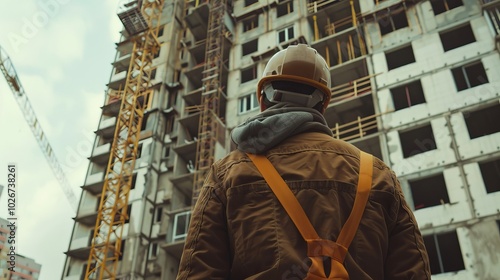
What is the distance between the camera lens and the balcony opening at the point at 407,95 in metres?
19.4

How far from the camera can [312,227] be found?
2.01m

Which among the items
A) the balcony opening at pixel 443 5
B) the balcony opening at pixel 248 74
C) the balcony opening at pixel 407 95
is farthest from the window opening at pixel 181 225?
the balcony opening at pixel 443 5

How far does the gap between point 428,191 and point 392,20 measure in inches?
346

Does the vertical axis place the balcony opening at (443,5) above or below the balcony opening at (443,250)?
above

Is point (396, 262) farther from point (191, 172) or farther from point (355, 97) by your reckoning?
point (191, 172)

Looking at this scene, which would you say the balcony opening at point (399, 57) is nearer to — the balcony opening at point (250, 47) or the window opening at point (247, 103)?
the window opening at point (247, 103)

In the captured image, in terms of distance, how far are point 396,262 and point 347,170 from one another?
0.46 m

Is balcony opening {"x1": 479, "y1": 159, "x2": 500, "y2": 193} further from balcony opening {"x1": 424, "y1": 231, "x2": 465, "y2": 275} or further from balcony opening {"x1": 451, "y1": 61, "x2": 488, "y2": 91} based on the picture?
balcony opening {"x1": 451, "y1": 61, "x2": 488, "y2": 91}

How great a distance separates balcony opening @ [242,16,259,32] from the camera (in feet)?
97.5

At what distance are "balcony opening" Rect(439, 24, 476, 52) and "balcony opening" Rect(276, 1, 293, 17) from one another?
10.7 meters

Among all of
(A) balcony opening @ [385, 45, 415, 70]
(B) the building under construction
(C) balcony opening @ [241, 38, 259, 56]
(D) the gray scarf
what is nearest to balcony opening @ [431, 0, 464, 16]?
(B) the building under construction

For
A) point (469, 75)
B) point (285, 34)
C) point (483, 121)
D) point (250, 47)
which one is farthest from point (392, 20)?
point (250, 47)

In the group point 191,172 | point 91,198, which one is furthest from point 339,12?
point 91,198

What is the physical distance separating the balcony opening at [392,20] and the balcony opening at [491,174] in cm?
863
